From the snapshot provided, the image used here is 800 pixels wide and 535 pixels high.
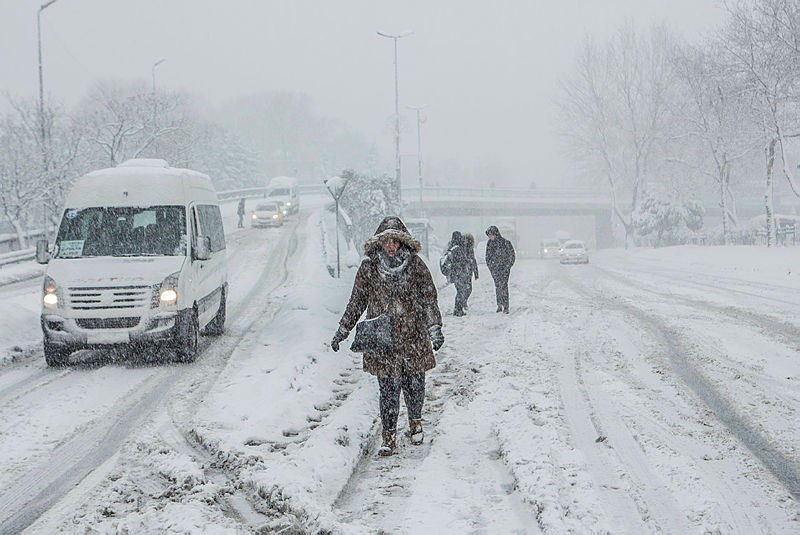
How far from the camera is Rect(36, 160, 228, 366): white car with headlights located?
9.52 metres

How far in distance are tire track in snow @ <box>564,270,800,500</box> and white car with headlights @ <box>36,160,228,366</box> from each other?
6407 millimetres

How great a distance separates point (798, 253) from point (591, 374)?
2148cm

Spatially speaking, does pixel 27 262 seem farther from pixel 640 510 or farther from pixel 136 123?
pixel 640 510

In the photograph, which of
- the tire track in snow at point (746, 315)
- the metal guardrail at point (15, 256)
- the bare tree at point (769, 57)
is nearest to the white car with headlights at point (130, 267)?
the tire track in snow at point (746, 315)

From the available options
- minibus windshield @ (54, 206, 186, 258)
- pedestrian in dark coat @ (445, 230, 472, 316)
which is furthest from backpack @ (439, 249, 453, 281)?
minibus windshield @ (54, 206, 186, 258)

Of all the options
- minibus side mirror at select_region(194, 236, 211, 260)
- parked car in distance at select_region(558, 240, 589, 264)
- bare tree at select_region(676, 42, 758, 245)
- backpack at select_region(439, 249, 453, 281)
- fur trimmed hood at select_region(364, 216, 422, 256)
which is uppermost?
bare tree at select_region(676, 42, 758, 245)

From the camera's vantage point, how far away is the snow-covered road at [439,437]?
15.4ft

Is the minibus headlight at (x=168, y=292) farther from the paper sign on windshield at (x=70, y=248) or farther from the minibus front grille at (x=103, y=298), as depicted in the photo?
the paper sign on windshield at (x=70, y=248)

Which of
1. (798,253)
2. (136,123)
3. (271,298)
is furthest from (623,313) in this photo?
(136,123)

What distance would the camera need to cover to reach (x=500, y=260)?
14.7 meters

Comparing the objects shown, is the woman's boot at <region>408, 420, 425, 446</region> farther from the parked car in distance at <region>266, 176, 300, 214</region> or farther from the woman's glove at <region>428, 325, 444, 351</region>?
the parked car in distance at <region>266, 176, 300, 214</region>

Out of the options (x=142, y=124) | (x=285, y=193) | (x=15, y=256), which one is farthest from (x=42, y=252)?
(x=285, y=193)

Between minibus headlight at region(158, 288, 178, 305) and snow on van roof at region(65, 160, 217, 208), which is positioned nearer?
minibus headlight at region(158, 288, 178, 305)

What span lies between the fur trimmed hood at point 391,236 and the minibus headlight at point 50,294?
529cm
